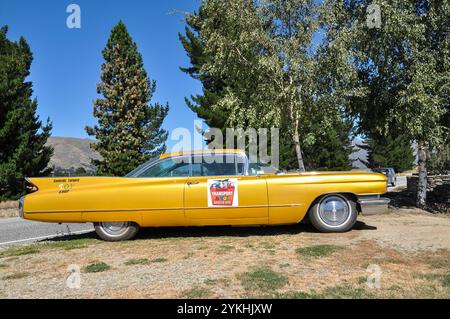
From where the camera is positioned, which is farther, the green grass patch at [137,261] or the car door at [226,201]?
the car door at [226,201]

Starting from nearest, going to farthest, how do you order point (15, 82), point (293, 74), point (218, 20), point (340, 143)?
point (293, 74) → point (218, 20) → point (15, 82) → point (340, 143)

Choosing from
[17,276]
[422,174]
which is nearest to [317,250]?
[17,276]

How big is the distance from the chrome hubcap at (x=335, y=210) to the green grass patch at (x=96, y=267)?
343 centimetres

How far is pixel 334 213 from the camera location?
6301 mm

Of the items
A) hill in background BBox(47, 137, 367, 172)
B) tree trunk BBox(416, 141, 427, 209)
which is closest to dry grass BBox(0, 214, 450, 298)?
tree trunk BBox(416, 141, 427, 209)

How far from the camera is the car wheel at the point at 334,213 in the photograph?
20.6 ft

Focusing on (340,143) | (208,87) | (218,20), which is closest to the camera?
(218,20)

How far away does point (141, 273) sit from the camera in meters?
4.54

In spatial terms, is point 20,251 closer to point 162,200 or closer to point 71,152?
point 162,200

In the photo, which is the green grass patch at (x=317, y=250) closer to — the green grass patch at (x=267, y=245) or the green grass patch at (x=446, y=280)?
the green grass patch at (x=267, y=245)

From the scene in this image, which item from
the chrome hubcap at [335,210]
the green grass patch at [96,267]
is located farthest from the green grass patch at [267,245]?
the green grass patch at [96,267]
